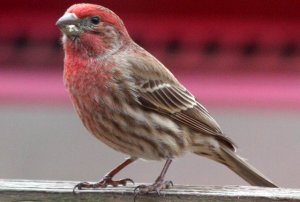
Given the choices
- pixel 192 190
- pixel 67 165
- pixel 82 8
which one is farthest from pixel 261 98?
pixel 192 190

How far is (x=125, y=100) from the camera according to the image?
208 inches

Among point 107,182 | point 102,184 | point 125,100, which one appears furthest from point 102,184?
point 125,100

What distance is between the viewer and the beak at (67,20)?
506 cm

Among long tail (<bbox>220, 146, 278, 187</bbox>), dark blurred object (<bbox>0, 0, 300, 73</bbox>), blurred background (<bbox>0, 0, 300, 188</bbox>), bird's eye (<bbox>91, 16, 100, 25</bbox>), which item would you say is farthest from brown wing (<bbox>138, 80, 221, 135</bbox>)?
blurred background (<bbox>0, 0, 300, 188</bbox>)

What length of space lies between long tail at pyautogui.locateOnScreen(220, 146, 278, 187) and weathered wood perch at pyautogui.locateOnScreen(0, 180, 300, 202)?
0.98 meters

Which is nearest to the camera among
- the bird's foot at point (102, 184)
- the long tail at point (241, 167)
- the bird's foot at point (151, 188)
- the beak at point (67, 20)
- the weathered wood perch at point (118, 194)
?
the weathered wood perch at point (118, 194)

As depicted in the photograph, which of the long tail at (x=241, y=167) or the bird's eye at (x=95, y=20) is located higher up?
the bird's eye at (x=95, y=20)

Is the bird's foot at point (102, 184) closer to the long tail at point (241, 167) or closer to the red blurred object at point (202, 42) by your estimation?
the long tail at point (241, 167)

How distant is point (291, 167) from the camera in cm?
892

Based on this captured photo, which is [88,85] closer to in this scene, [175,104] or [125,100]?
[125,100]

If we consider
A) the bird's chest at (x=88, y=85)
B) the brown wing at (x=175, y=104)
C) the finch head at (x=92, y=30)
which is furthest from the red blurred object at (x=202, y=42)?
the bird's chest at (x=88, y=85)

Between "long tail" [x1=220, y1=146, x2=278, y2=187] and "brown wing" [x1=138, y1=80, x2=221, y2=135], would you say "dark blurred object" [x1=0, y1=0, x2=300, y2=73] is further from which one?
"long tail" [x1=220, y1=146, x2=278, y2=187]

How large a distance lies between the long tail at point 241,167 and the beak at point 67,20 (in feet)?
3.69

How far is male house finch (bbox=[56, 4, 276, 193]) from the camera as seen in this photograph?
5.20m
